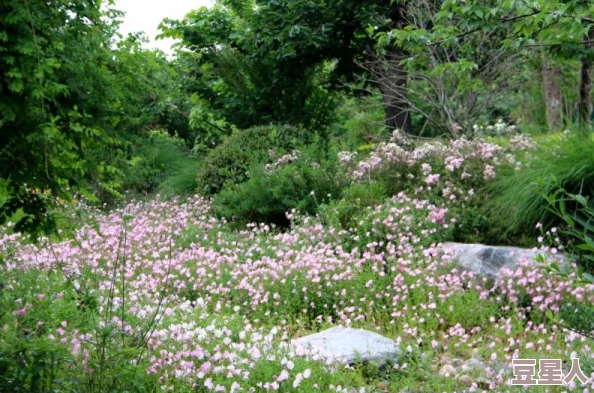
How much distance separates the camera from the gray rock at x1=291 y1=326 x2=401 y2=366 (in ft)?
15.0

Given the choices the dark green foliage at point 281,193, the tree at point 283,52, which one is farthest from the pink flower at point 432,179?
the tree at point 283,52

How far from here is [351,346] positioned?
475cm

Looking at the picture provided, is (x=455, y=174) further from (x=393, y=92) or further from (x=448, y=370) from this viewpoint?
(x=393, y=92)

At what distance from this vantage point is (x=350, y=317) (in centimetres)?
579

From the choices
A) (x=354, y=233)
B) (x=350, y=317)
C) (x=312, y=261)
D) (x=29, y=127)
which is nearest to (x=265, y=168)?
(x=354, y=233)

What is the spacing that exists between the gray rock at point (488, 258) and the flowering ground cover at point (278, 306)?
0.11 meters

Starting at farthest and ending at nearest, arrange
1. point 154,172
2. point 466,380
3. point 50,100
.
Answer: point 154,172 → point 466,380 → point 50,100

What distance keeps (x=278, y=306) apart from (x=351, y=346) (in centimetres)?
139

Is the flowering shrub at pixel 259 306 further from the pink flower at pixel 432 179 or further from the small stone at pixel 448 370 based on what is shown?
the pink flower at pixel 432 179

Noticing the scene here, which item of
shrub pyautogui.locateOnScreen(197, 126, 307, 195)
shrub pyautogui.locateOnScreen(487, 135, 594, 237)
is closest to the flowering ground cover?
shrub pyautogui.locateOnScreen(487, 135, 594, 237)

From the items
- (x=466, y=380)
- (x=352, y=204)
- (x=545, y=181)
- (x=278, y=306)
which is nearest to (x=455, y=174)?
(x=352, y=204)

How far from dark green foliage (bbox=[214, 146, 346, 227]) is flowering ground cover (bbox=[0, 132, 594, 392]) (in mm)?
522

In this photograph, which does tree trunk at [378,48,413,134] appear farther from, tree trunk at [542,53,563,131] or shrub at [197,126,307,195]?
tree trunk at [542,53,563,131]

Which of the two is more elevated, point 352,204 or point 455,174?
point 455,174
